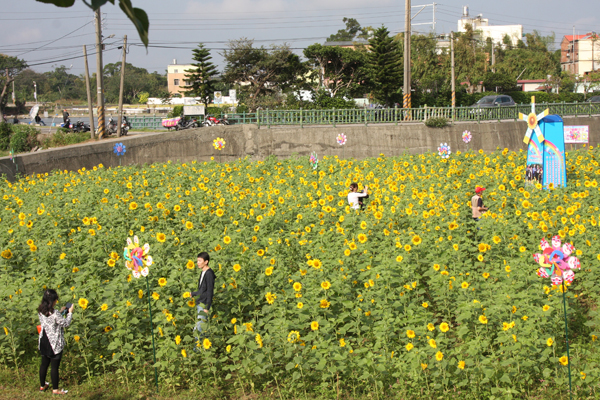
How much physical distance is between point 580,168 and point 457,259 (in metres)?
8.00

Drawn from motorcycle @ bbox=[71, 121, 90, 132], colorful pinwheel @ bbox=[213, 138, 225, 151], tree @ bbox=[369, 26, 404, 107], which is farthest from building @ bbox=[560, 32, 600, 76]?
colorful pinwheel @ bbox=[213, 138, 225, 151]

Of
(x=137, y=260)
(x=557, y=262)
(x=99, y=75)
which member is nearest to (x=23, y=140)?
(x=99, y=75)

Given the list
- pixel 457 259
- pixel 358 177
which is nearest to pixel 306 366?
pixel 457 259

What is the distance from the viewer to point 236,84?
43.4 metres

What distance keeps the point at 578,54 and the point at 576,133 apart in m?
74.2

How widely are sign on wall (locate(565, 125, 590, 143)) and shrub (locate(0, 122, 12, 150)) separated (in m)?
29.3

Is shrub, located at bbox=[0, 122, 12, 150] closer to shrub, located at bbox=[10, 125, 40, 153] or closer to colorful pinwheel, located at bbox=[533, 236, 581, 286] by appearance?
shrub, located at bbox=[10, 125, 40, 153]

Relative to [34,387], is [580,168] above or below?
above

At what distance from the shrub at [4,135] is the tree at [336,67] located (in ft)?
66.5

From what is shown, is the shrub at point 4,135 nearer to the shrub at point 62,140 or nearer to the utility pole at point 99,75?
the shrub at point 62,140

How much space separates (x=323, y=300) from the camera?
5.62 metres

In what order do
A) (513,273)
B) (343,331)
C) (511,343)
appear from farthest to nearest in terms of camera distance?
(513,273) < (343,331) < (511,343)

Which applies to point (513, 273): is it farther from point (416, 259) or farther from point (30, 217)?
point (30, 217)

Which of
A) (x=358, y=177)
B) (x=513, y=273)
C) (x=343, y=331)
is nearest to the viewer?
(x=343, y=331)
